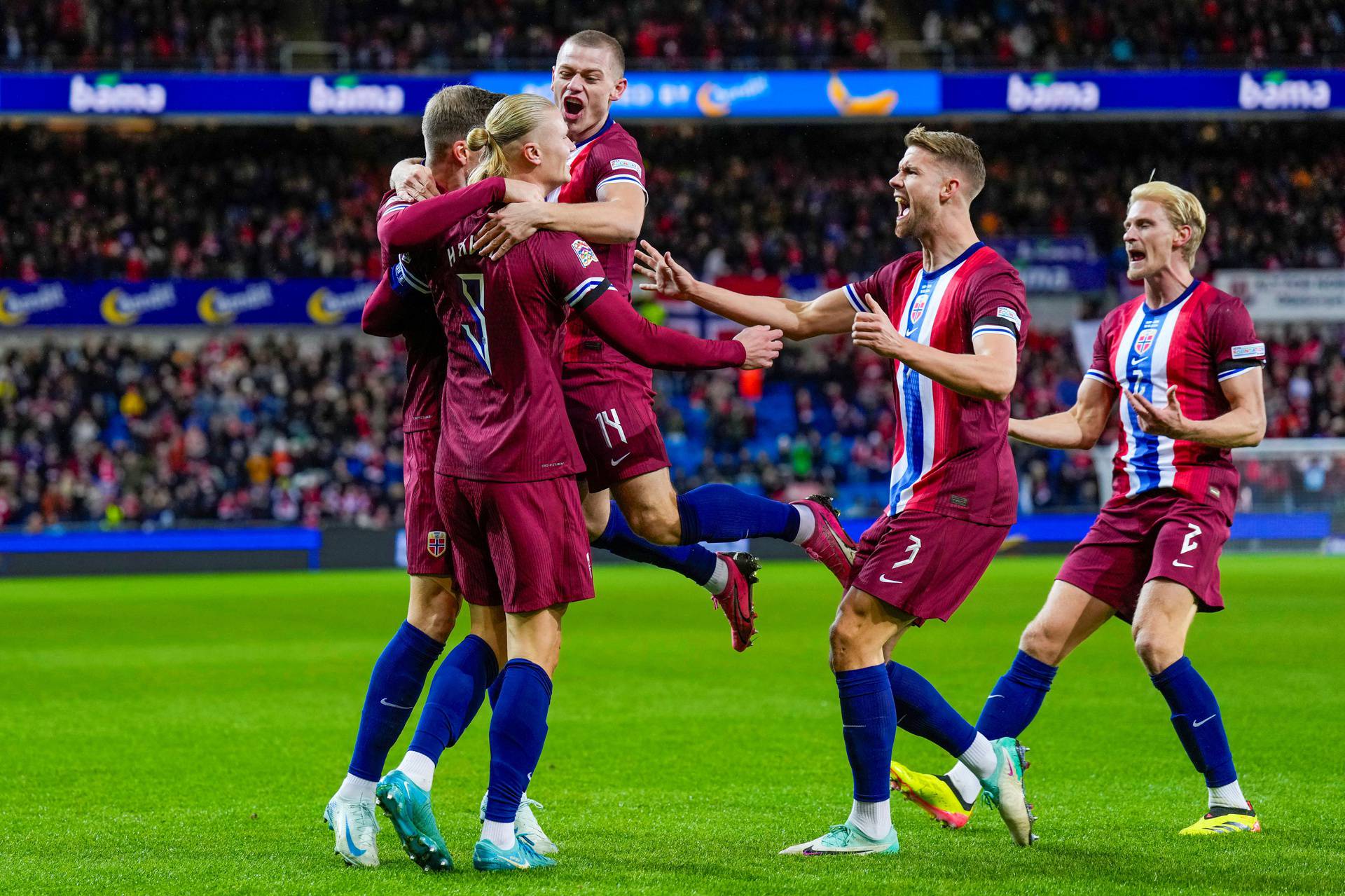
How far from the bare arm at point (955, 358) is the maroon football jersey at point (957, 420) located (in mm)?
163

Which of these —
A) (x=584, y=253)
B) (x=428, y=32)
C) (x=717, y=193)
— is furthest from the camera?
(x=717, y=193)

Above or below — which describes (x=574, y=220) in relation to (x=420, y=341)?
above

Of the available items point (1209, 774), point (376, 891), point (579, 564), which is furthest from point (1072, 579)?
point (376, 891)

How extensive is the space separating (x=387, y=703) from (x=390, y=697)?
0.02 m

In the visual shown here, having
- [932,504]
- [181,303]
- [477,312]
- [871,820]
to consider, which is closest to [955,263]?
[932,504]

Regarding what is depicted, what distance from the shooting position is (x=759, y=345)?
16.8 feet

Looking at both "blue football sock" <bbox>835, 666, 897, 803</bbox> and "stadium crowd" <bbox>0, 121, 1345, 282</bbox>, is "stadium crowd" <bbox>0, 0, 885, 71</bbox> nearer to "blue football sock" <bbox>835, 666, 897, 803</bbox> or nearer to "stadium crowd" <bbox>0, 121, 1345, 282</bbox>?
"stadium crowd" <bbox>0, 121, 1345, 282</bbox>

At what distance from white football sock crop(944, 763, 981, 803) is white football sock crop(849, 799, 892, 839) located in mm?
514

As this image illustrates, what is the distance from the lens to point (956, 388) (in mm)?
4848

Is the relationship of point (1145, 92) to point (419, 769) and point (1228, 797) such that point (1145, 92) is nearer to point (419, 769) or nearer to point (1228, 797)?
point (1228, 797)

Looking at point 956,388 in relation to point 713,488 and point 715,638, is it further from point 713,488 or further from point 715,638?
point 715,638

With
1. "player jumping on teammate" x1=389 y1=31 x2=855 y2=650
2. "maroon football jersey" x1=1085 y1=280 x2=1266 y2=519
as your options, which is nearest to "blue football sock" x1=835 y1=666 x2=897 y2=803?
"player jumping on teammate" x1=389 y1=31 x2=855 y2=650

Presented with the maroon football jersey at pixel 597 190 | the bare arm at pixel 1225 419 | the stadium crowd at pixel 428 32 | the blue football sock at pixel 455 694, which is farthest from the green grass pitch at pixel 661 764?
the stadium crowd at pixel 428 32

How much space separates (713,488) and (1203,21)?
32576 millimetres
